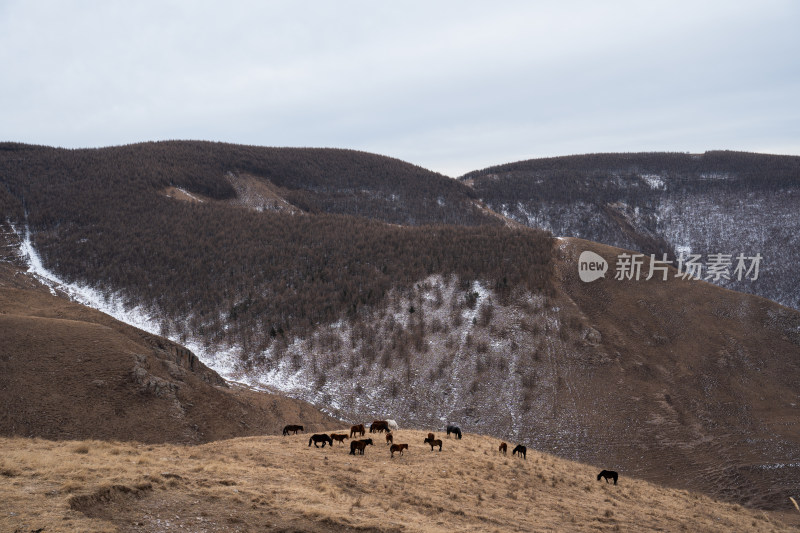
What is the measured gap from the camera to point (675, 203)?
156 meters

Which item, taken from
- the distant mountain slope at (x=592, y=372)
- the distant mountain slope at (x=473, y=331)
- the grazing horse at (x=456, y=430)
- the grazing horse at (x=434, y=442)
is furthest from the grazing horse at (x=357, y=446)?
the distant mountain slope at (x=473, y=331)

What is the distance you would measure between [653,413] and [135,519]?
41.1m

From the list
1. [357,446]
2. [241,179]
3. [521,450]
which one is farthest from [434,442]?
[241,179]

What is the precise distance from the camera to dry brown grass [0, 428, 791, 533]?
1224 centimetres

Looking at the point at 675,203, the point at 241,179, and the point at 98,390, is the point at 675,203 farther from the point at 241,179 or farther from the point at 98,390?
the point at 98,390

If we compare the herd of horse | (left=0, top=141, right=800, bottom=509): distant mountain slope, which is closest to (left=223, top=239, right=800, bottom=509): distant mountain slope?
(left=0, top=141, right=800, bottom=509): distant mountain slope

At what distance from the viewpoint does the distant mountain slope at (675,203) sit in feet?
445

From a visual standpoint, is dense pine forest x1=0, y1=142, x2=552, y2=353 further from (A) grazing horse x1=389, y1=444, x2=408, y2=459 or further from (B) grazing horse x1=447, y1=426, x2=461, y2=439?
(A) grazing horse x1=389, y1=444, x2=408, y2=459

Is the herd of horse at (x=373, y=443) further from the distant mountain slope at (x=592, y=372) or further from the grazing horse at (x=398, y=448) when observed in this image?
the distant mountain slope at (x=592, y=372)

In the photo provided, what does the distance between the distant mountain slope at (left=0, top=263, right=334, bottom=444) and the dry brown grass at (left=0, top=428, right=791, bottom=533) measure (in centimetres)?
829

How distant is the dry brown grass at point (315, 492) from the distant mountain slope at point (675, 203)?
12038 centimetres

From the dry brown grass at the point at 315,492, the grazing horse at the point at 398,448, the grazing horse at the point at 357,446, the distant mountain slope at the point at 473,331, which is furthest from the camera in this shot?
the distant mountain slope at the point at 473,331

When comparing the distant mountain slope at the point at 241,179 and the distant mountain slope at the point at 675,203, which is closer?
the distant mountain slope at the point at 241,179

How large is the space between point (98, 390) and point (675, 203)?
160932 millimetres
